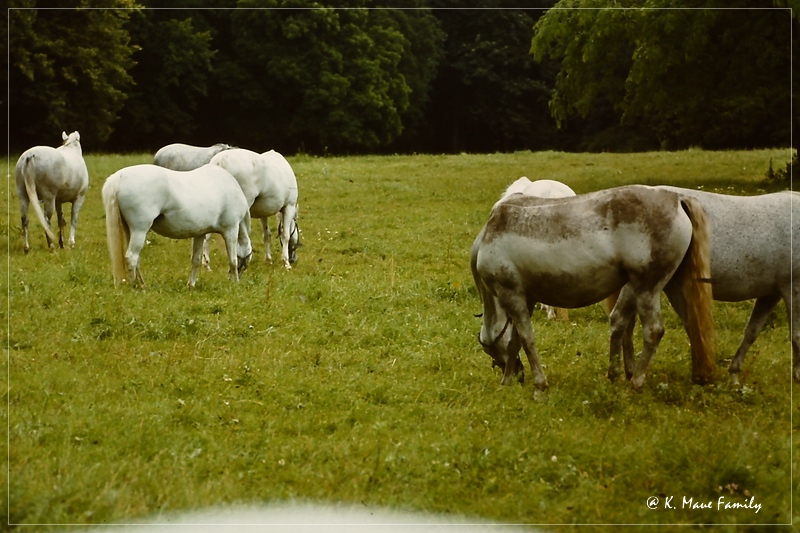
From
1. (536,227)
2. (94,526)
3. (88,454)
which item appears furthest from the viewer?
(536,227)

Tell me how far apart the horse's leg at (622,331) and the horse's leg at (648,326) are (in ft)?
0.32

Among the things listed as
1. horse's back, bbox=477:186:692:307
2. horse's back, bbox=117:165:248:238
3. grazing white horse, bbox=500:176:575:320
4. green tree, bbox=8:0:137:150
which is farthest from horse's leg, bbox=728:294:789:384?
green tree, bbox=8:0:137:150

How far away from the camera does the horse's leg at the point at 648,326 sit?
7.15m

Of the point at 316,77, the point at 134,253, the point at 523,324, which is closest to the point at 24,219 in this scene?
the point at 134,253

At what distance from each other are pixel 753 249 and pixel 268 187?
809 cm

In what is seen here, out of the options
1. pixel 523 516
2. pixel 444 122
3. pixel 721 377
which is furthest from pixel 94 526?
pixel 444 122

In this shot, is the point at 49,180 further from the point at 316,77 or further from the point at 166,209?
the point at 316,77

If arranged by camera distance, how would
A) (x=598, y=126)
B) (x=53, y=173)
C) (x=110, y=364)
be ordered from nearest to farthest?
(x=110, y=364), (x=53, y=173), (x=598, y=126)

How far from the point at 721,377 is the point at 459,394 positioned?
2474mm

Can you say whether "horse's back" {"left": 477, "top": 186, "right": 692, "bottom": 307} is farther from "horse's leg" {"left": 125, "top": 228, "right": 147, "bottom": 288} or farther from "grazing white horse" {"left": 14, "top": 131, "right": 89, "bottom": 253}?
"grazing white horse" {"left": 14, "top": 131, "right": 89, "bottom": 253}

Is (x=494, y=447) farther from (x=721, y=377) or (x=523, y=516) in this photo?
(x=721, y=377)

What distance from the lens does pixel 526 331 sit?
7.30m

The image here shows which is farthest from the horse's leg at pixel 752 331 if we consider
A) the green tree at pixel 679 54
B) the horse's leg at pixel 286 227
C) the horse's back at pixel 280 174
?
the green tree at pixel 679 54

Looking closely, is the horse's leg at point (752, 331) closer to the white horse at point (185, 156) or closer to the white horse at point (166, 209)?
the white horse at point (166, 209)
